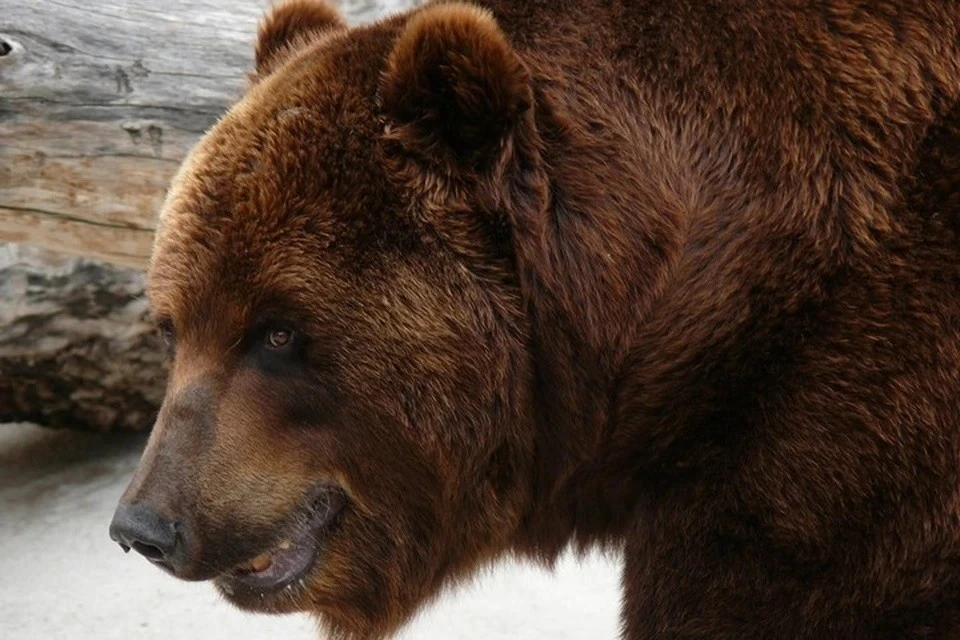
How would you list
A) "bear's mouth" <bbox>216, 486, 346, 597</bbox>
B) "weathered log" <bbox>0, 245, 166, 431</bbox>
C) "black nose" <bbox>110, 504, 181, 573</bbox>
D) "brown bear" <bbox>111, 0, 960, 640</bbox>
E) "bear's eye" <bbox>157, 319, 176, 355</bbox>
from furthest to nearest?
"weathered log" <bbox>0, 245, 166, 431</bbox> → "bear's eye" <bbox>157, 319, 176, 355</bbox> → "bear's mouth" <bbox>216, 486, 346, 597</bbox> → "black nose" <bbox>110, 504, 181, 573</bbox> → "brown bear" <bbox>111, 0, 960, 640</bbox>

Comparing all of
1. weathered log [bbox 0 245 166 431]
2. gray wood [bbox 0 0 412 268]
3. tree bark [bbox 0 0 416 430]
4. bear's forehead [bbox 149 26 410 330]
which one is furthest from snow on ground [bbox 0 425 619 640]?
bear's forehead [bbox 149 26 410 330]

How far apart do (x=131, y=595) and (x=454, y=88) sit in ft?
10.3

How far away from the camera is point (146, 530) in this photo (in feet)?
8.75

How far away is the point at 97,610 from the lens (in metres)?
5.00

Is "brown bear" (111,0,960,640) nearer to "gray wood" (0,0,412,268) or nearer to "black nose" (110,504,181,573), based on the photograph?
"black nose" (110,504,181,573)

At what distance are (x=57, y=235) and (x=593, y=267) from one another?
2973mm

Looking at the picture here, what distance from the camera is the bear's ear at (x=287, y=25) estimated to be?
334cm

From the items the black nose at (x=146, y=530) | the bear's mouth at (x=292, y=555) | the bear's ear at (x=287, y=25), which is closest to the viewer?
the black nose at (x=146, y=530)

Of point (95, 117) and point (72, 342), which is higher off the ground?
point (95, 117)

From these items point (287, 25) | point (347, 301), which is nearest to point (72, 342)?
point (287, 25)

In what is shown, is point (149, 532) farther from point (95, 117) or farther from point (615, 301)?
point (95, 117)

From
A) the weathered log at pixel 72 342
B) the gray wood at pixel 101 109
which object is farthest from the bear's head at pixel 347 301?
the weathered log at pixel 72 342

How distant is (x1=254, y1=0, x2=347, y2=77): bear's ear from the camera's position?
3.34 metres

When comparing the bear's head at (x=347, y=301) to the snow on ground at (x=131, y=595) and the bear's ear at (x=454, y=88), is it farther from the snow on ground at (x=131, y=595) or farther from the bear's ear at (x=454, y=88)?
the snow on ground at (x=131, y=595)
